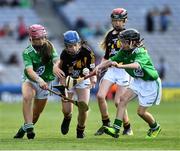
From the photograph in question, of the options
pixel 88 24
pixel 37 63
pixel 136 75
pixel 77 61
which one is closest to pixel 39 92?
pixel 37 63

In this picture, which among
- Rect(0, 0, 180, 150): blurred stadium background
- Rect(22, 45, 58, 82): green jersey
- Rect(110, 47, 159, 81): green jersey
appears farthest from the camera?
Rect(0, 0, 180, 150): blurred stadium background

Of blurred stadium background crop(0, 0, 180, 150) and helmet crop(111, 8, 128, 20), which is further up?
helmet crop(111, 8, 128, 20)

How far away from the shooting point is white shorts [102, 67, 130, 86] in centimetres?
1744

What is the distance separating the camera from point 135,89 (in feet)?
52.5

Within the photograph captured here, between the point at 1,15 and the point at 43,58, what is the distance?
2679 centimetres

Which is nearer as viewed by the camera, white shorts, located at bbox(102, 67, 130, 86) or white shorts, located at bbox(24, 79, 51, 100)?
white shorts, located at bbox(24, 79, 51, 100)

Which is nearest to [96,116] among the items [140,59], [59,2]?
[140,59]

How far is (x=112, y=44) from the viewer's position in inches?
683

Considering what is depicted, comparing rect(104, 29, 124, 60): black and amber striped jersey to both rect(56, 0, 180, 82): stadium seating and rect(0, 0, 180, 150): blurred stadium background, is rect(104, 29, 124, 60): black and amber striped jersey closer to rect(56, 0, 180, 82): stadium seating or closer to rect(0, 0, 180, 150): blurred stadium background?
rect(0, 0, 180, 150): blurred stadium background

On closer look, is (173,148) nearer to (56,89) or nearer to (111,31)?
(56,89)

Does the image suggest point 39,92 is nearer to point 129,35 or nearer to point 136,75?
point 136,75

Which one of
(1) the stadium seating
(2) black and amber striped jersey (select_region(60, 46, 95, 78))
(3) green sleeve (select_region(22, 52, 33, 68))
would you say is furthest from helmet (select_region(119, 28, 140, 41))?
(1) the stadium seating

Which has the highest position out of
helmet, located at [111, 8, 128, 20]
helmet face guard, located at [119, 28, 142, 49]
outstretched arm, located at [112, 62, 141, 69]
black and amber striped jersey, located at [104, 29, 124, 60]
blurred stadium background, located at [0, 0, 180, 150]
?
helmet, located at [111, 8, 128, 20]

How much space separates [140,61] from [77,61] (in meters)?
1.28
